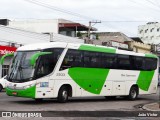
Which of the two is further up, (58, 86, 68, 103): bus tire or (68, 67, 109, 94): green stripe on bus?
(68, 67, 109, 94): green stripe on bus

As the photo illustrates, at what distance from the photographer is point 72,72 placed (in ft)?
73.0

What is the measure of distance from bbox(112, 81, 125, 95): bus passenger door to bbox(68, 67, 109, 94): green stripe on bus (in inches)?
47.4

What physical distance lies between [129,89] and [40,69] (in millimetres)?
8053

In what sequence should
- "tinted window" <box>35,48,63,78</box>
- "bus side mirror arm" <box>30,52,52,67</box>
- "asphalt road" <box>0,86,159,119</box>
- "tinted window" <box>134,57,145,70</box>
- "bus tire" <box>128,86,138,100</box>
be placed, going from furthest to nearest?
1. "tinted window" <box>134,57,145,70</box>
2. "bus tire" <box>128,86,138,100</box>
3. "tinted window" <box>35,48,63,78</box>
4. "bus side mirror arm" <box>30,52,52,67</box>
5. "asphalt road" <box>0,86,159,119</box>

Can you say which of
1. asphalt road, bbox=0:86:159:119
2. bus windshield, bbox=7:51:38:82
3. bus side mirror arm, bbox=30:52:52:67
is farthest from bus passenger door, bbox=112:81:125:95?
bus windshield, bbox=7:51:38:82

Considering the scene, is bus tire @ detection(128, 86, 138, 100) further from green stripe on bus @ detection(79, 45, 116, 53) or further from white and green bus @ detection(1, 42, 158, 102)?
green stripe on bus @ detection(79, 45, 116, 53)

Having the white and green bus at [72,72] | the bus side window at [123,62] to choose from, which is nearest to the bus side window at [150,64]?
the white and green bus at [72,72]

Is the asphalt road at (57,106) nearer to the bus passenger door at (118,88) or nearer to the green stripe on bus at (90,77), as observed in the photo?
the green stripe on bus at (90,77)

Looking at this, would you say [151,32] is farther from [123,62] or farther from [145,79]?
[123,62]

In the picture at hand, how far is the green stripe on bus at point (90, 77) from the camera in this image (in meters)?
22.5

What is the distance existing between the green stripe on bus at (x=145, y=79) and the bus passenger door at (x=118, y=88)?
177cm

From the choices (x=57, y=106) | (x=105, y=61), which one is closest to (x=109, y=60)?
(x=105, y=61)

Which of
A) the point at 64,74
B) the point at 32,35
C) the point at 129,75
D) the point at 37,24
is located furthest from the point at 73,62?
the point at 37,24

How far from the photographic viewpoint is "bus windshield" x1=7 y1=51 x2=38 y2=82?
2045cm
